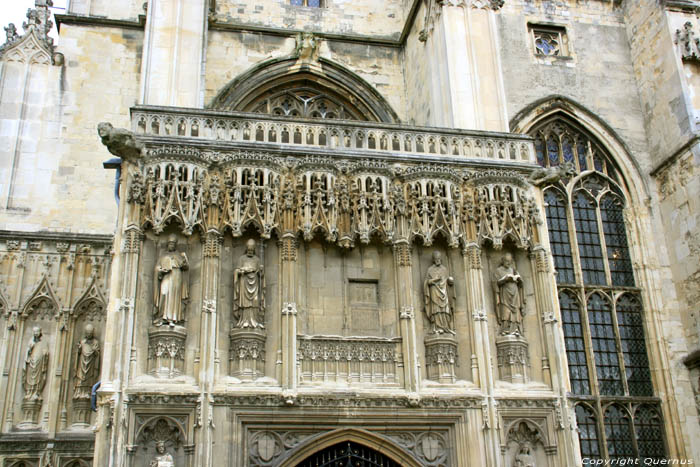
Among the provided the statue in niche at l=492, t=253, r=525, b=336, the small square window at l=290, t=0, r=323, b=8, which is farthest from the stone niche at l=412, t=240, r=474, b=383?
the small square window at l=290, t=0, r=323, b=8

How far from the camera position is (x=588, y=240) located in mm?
17219

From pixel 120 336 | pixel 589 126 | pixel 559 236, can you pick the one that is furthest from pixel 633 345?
pixel 120 336

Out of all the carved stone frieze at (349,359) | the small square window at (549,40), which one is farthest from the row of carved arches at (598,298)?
the carved stone frieze at (349,359)

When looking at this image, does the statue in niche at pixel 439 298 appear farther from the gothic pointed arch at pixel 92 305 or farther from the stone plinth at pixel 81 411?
the stone plinth at pixel 81 411

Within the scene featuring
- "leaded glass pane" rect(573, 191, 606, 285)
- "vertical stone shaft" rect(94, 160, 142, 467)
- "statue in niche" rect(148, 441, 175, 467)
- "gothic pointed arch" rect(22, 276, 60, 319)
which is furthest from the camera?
"leaded glass pane" rect(573, 191, 606, 285)

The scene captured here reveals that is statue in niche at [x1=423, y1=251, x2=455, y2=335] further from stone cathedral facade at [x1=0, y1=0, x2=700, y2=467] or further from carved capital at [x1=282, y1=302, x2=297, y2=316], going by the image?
carved capital at [x1=282, y1=302, x2=297, y2=316]

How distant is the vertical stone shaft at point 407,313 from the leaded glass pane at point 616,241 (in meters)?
6.81

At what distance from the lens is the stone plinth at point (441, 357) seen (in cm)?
1170

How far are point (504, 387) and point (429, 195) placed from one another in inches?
128

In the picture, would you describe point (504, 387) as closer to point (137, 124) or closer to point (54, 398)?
point (137, 124)

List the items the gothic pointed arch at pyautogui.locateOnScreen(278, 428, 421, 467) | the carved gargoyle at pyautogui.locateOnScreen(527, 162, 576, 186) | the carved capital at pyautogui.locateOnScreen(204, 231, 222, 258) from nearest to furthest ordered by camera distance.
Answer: the gothic pointed arch at pyautogui.locateOnScreen(278, 428, 421, 467) < the carved capital at pyautogui.locateOnScreen(204, 231, 222, 258) < the carved gargoyle at pyautogui.locateOnScreen(527, 162, 576, 186)

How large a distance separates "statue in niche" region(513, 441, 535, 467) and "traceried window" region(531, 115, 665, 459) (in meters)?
3.87

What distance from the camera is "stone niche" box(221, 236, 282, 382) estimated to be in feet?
36.4

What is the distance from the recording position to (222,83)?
17.4 m
